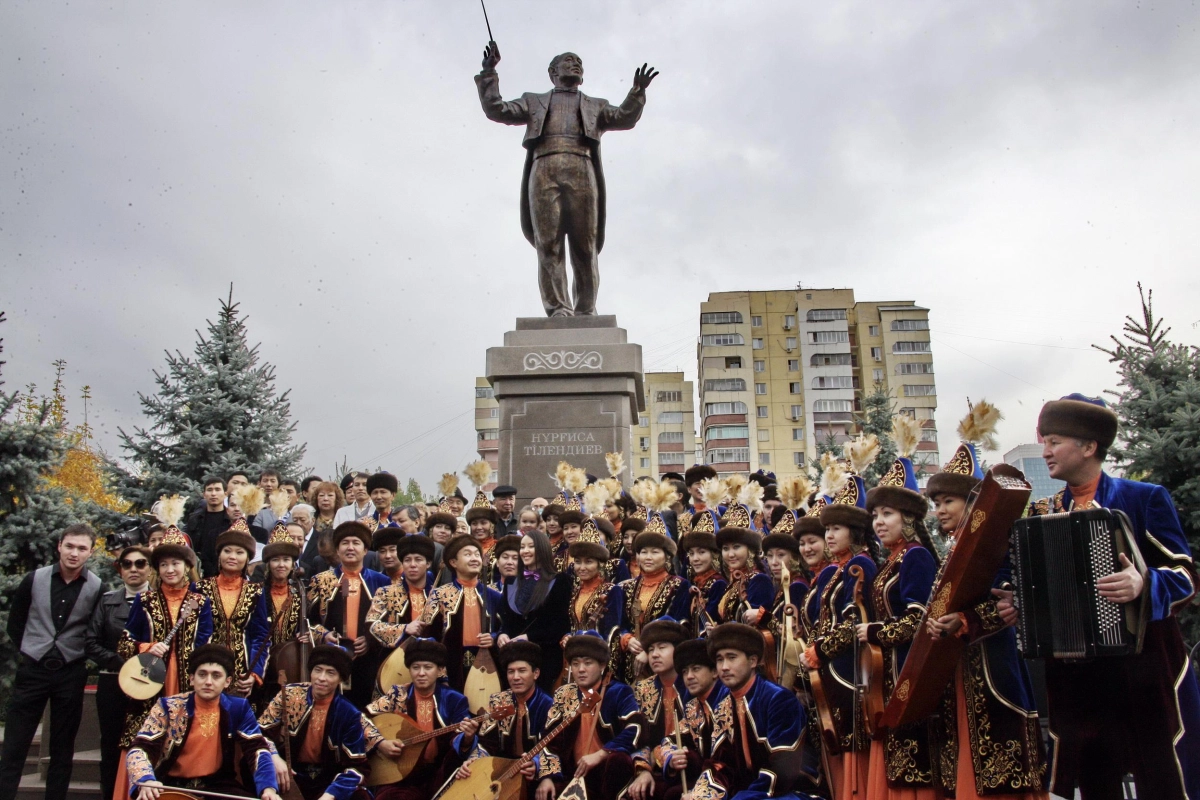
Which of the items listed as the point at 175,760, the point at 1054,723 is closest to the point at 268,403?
the point at 175,760

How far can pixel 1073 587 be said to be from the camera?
3.66m

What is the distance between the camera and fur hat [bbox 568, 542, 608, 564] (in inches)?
281

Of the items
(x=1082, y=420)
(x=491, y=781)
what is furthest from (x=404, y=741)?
(x=1082, y=420)

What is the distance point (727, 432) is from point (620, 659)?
185ft

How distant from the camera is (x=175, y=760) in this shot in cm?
573

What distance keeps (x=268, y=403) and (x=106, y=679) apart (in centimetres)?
812

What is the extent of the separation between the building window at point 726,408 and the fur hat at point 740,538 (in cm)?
5644

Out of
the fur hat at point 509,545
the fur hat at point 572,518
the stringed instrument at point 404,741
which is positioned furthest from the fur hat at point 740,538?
the stringed instrument at point 404,741

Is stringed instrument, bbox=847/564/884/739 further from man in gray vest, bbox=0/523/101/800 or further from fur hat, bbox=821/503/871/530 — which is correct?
man in gray vest, bbox=0/523/101/800

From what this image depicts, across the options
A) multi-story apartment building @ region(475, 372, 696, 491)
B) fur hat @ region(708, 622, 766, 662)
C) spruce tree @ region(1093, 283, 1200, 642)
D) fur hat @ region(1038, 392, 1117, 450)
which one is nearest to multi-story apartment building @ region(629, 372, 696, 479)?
multi-story apartment building @ region(475, 372, 696, 491)

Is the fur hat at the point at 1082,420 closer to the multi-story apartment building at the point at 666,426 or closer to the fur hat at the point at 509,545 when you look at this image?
the fur hat at the point at 509,545

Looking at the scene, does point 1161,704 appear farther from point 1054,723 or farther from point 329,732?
point 329,732

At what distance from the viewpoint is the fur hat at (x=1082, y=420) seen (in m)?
4.12

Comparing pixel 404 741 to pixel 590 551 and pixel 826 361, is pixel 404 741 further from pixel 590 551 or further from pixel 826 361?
pixel 826 361
